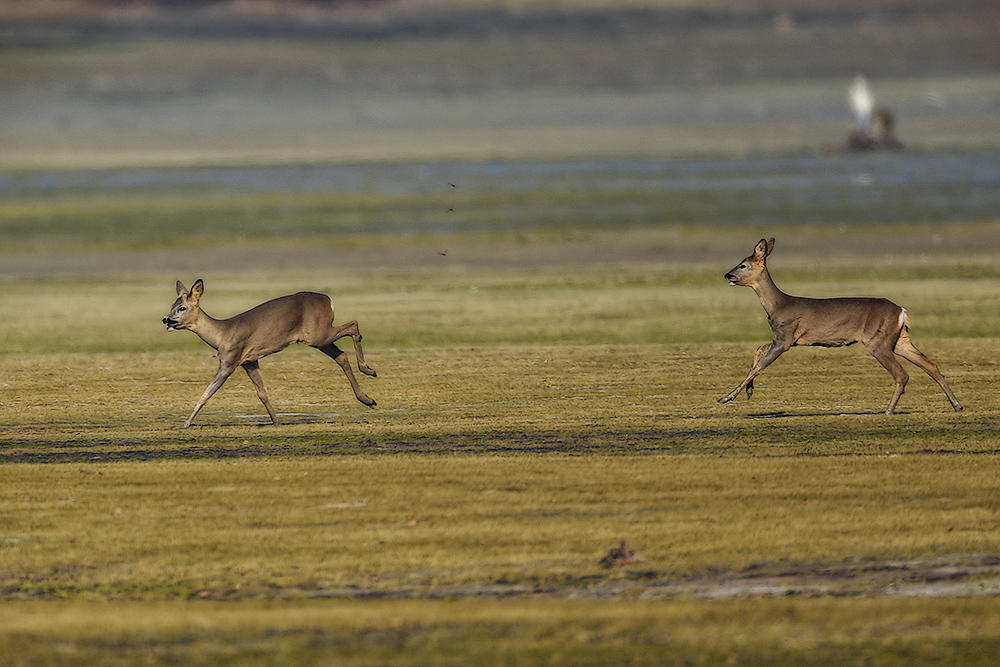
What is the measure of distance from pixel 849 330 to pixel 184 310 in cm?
778

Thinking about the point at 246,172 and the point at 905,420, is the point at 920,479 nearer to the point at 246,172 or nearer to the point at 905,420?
the point at 905,420

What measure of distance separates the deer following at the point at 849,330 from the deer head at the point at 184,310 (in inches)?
255

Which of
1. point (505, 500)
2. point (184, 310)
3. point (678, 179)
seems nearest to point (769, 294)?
point (505, 500)

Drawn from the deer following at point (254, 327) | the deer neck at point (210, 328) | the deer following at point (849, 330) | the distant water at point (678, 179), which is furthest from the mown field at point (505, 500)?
the distant water at point (678, 179)

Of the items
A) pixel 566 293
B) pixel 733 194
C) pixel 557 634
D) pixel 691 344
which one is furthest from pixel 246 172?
pixel 557 634

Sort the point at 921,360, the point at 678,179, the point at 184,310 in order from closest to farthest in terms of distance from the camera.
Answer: the point at 184,310
the point at 921,360
the point at 678,179

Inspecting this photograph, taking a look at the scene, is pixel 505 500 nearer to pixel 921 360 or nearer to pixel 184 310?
pixel 184 310

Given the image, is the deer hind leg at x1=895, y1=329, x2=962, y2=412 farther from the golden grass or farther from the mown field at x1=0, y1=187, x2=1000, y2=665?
the golden grass

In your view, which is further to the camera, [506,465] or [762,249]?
[762,249]

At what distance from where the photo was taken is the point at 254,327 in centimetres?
2023

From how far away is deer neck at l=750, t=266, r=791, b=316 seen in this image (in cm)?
2081

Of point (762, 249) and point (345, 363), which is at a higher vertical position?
point (762, 249)

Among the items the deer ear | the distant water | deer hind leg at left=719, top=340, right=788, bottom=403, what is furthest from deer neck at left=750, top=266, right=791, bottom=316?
the distant water

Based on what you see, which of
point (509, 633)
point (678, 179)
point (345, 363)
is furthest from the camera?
point (678, 179)
